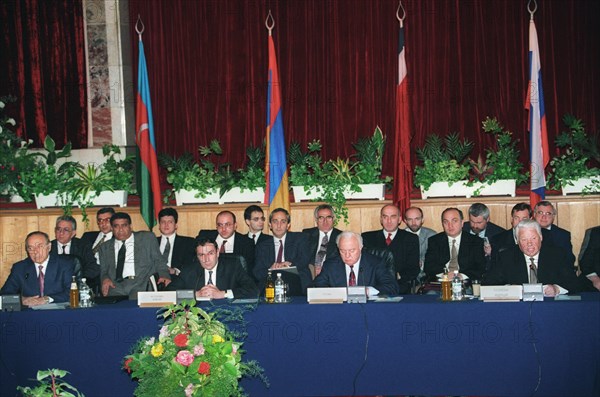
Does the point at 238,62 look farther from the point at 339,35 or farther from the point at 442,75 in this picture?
the point at 442,75

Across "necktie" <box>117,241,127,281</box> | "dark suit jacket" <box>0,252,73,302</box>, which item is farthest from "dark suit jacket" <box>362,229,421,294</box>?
Answer: "dark suit jacket" <box>0,252,73,302</box>

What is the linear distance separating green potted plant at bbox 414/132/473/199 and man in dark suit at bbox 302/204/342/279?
4.88 ft

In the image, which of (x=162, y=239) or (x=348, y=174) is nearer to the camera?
(x=162, y=239)

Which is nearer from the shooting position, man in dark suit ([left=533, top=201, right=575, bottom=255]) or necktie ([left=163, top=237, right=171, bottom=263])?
man in dark suit ([left=533, top=201, right=575, bottom=255])

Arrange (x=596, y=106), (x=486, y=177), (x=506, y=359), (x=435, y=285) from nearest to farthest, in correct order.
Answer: (x=506, y=359)
(x=435, y=285)
(x=486, y=177)
(x=596, y=106)

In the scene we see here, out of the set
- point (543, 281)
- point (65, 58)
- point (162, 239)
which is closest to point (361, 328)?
point (543, 281)

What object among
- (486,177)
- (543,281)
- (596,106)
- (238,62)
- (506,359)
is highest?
(238,62)

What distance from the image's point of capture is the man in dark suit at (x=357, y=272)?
17.8ft

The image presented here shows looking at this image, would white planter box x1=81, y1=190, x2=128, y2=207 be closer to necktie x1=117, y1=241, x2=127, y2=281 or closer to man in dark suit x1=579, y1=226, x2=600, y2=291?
necktie x1=117, y1=241, x2=127, y2=281

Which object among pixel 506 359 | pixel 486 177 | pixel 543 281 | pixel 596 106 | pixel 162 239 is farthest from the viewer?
pixel 596 106

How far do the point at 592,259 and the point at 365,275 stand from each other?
2.12 m

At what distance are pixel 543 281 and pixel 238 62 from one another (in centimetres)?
522

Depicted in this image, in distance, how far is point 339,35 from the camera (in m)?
9.41

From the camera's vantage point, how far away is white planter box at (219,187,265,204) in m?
8.14
